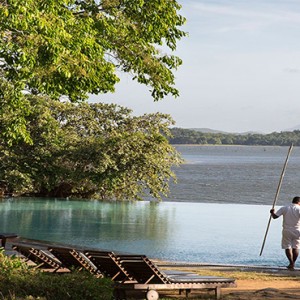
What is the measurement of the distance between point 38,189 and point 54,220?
9654 millimetres

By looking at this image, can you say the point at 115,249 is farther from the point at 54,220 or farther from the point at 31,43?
the point at 31,43

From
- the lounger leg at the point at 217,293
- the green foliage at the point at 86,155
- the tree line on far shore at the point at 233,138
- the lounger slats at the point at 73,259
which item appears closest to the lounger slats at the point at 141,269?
the lounger slats at the point at 73,259

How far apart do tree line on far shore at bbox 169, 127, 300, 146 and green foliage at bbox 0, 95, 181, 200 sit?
387ft

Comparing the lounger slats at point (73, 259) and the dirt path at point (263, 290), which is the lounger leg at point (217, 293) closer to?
the dirt path at point (263, 290)

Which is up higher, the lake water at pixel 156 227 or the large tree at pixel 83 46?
the large tree at pixel 83 46

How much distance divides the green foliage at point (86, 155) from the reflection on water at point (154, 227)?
155cm

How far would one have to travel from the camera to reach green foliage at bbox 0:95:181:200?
103 feet

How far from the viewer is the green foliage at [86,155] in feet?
103

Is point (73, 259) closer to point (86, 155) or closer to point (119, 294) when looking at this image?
point (119, 294)

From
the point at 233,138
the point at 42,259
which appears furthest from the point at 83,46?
the point at 233,138

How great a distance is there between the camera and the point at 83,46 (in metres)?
14.1

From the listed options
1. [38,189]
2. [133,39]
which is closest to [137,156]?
[38,189]

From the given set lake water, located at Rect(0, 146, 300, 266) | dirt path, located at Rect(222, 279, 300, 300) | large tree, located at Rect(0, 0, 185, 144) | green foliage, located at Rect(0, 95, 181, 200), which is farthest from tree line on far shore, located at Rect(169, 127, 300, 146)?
dirt path, located at Rect(222, 279, 300, 300)

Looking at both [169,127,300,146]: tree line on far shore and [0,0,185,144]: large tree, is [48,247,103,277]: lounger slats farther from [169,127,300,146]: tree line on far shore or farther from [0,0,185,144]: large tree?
[169,127,300,146]: tree line on far shore
